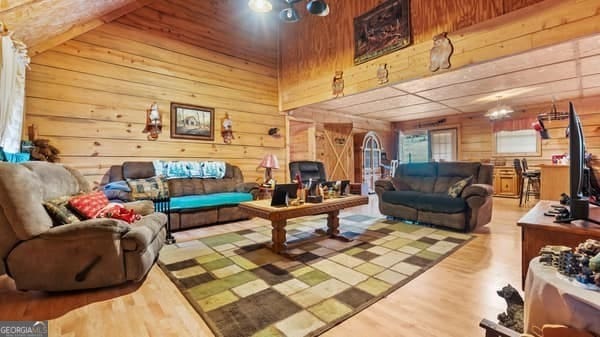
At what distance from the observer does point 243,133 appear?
5.58 meters

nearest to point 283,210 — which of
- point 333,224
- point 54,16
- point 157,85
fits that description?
point 333,224

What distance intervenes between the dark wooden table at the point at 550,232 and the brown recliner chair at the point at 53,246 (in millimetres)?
2682

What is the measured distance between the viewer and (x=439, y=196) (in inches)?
149

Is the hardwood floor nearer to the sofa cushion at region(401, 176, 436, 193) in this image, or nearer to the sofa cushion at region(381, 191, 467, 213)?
the sofa cushion at region(381, 191, 467, 213)

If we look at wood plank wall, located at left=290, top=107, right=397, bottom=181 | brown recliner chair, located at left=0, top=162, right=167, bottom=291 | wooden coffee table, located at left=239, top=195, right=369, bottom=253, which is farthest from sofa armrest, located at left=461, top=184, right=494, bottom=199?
brown recliner chair, located at left=0, top=162, right=167, bottom=291

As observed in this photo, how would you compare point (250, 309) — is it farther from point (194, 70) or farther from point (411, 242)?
point (194, 70)

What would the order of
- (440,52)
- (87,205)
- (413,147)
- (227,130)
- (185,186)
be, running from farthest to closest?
(413,147), (227,130), (185,186), (440,52), (87,205)

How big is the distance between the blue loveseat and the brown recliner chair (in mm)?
1572

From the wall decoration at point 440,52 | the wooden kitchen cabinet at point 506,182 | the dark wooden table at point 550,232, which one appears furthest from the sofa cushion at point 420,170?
the wooden kitchen cabinet at point 506,182

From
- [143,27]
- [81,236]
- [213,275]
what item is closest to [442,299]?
[213,275]

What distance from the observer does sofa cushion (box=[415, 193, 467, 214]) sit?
3.50 meters

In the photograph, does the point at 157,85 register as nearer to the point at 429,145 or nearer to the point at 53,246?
the point at 53,246

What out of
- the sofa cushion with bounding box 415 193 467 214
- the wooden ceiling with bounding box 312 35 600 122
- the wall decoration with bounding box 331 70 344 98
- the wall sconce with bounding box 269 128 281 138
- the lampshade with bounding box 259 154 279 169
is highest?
the wall decoration with bounding box 331 70 344 98

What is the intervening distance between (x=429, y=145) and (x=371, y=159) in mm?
2209
